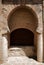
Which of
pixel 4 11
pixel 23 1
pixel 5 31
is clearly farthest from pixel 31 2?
pixel 5 31

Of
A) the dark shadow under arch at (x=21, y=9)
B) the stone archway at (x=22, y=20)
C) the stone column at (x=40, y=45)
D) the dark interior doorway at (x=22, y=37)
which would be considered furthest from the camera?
the dark interior doorway at (x=22, y=37)

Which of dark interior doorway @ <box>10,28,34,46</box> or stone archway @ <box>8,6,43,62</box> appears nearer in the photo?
stone archway @ <box>8,6,43,62</box>

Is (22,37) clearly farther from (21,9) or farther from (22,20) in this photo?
(21,9)

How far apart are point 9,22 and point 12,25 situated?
0.29 meters

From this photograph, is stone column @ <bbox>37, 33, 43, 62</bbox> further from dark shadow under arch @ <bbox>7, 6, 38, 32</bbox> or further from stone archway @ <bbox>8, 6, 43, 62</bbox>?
dark shadow under arch @ <bbox>7, 6, 38, 32</bbox>

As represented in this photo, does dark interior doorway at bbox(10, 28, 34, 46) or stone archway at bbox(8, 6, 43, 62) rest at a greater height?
stone archway at bbox(8, 6, 43, 62)

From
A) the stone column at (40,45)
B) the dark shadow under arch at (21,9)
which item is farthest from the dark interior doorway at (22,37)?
the stone column at (40,45)

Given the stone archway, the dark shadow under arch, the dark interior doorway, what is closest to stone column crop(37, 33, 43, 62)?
the stone archway

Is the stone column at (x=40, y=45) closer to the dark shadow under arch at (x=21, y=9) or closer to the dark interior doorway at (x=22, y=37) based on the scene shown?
the dark shadow under arch at (x=21, y=9)

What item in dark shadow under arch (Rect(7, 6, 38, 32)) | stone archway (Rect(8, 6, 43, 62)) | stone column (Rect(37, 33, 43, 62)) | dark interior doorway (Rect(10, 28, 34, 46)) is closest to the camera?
stone column (Rect(37, 33, 43, 62))

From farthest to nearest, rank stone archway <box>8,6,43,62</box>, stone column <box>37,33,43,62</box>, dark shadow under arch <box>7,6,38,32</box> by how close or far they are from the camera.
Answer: stone archway <box>8,6,43,62</box> → dark shadow under arch <box>7,6,38,32</box> → stone column <box>37,33,43,62</box>

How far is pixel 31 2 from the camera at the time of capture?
1083 cm

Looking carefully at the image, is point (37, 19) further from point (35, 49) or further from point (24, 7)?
point (35, 49)

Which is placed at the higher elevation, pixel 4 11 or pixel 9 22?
pixel 4 11
